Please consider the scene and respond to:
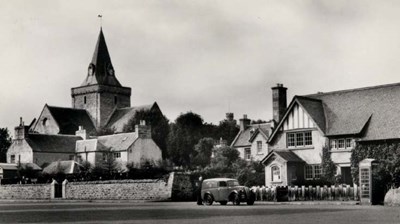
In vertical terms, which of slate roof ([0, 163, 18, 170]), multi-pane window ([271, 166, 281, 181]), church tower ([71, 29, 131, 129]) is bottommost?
multi-pane window ([271, 166, 281, 181])

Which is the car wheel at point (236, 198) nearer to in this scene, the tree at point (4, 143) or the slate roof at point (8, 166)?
the slate roof at point (8, 166)

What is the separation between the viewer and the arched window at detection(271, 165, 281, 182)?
49.0 m

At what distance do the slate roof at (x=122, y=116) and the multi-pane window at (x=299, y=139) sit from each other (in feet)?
198

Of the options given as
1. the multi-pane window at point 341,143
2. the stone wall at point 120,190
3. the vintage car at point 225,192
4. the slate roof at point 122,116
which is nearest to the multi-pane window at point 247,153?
the stone wall at point 120,190

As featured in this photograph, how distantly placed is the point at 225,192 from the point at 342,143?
52.0 feet

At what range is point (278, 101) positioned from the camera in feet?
178

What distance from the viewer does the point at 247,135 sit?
259 ft

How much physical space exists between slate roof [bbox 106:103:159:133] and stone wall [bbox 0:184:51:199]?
143 feet

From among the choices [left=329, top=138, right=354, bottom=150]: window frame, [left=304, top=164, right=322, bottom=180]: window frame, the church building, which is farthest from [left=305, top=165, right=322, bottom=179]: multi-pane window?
the church building

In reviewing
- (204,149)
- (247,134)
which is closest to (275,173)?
(247,134)

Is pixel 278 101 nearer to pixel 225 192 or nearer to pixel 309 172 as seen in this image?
pixel 309 172

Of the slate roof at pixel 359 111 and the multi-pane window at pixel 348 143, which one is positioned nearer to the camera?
the slate roof at pixel 359 111

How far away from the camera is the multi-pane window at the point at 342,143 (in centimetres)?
4738

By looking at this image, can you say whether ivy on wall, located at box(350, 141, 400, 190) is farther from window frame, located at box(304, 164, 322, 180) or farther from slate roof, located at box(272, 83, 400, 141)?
window frame, located at box(304, 164, 322, 180)
